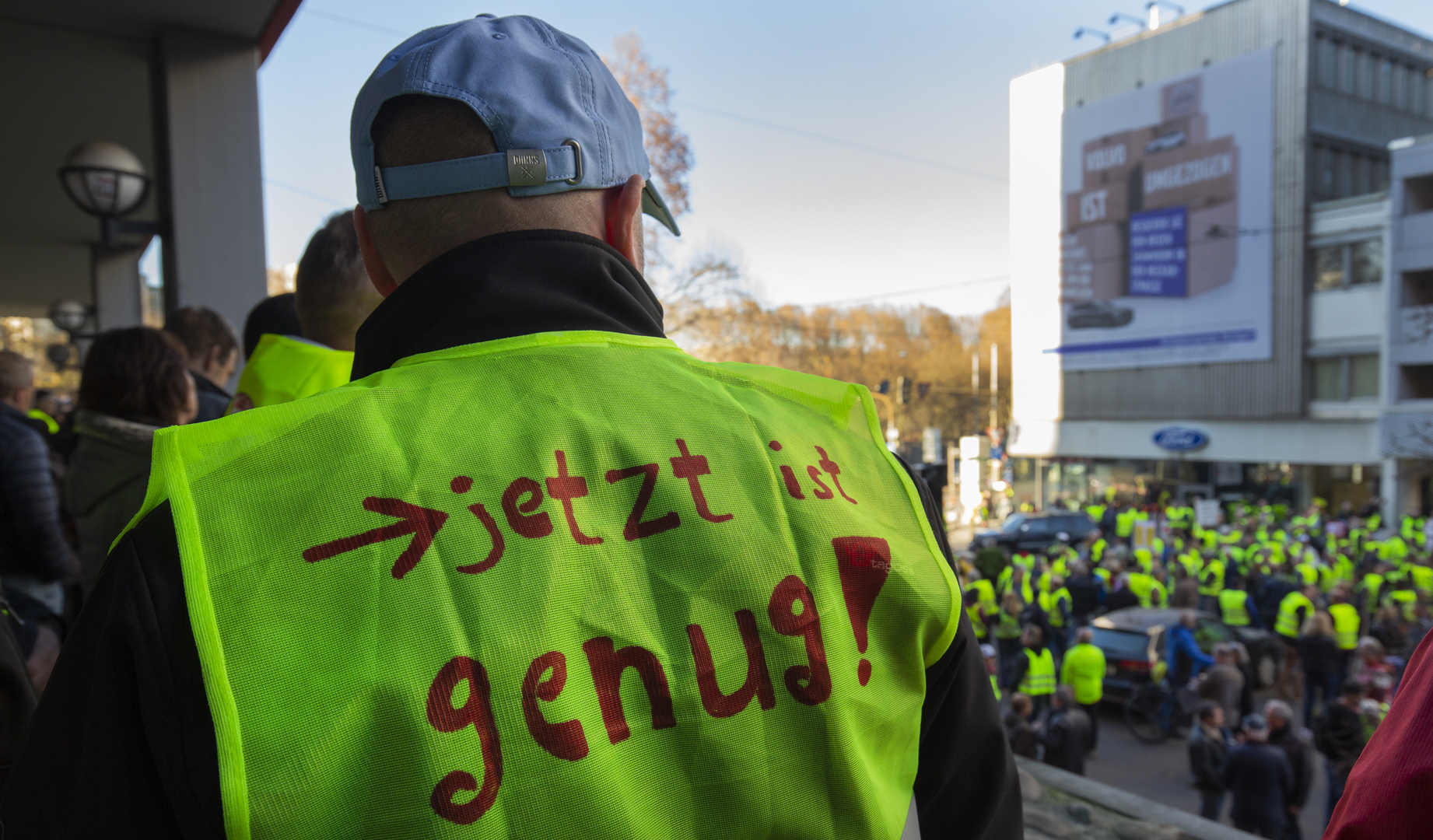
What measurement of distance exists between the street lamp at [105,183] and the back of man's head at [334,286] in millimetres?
3763

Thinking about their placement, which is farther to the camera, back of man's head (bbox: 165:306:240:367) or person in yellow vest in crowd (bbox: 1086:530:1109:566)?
person in yellow vest in crowd (bbox: 1086:530:1109:566)

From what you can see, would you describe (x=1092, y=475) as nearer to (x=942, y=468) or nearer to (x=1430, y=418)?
(x=1430, y=418)

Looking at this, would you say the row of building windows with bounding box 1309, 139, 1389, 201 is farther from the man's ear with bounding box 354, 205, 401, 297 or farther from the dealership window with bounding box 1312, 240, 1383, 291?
the man's ear with bounding box 354, 205, 401, 297

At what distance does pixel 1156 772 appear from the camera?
30.1 feet

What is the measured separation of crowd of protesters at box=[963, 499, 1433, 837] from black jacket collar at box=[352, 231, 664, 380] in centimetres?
431

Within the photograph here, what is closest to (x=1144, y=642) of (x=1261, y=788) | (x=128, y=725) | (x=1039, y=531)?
(x=1261, y=788)

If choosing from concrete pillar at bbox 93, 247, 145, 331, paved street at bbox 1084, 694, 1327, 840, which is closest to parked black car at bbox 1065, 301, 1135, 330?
paved street at bbox 1084, 694, 1327, 840

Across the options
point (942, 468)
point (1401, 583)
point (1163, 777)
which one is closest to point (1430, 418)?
point (1401, 583)

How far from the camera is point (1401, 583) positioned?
484 inches

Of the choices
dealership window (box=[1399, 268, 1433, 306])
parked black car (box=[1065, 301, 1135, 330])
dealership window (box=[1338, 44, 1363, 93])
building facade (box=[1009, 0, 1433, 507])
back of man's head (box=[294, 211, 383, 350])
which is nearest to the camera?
back of man's head (box=[294, 211, 383, 350])

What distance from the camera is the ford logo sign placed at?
3128 centimetres

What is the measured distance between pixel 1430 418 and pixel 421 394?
31420mm

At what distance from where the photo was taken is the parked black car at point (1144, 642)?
10422 mm

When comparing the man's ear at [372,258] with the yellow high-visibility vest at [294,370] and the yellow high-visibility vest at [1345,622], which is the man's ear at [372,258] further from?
the yellow high-visibility vest at [1345,622]
